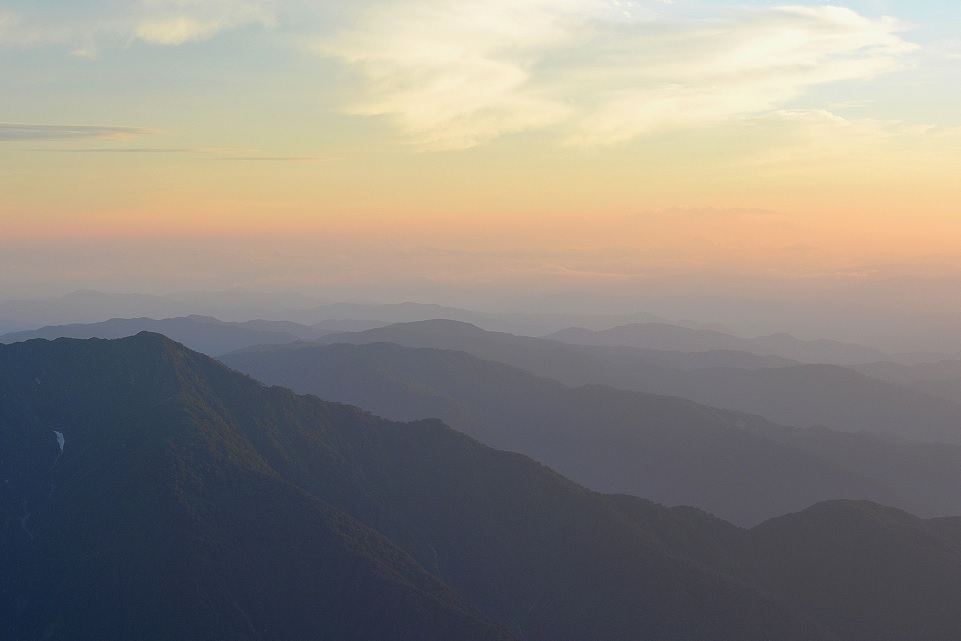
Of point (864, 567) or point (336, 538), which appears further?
point (864, 567)

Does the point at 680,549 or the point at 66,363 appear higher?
the point at 66,363

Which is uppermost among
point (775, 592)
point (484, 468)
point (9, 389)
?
point (9, 389)

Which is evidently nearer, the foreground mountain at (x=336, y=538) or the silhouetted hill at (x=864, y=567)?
the foreground mountain at (x=336, y=538)

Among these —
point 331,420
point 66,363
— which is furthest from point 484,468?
point 66,363

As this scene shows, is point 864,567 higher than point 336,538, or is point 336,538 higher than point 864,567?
point 336,538

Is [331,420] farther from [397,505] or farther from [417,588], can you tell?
[417,588]

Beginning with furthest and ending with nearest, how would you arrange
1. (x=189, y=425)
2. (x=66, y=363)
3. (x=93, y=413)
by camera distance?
(x=66, y=363)
(x=93, y=413)
(x=189, y=425)

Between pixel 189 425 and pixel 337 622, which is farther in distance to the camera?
pixel 189 425

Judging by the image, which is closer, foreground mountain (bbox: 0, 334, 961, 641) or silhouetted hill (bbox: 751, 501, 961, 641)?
foreground mountain (bbox: 0, 334, 961, 641)
